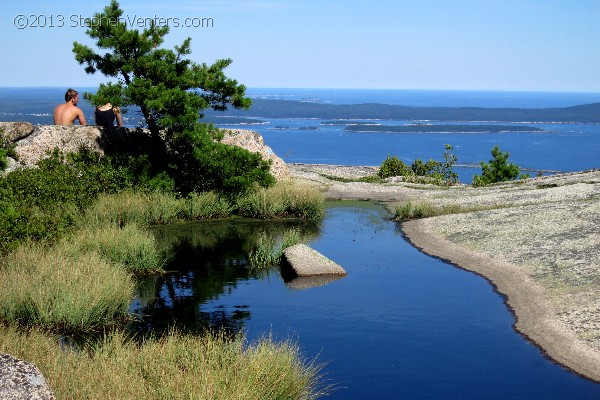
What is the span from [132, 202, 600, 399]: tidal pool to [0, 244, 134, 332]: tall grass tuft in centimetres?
91

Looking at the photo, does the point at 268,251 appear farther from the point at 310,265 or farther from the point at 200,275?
the point at 200,275

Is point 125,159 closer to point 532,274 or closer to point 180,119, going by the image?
point 180,119

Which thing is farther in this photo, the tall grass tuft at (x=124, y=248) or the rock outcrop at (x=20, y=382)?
the tall grass tuft at (x=124, y=248)

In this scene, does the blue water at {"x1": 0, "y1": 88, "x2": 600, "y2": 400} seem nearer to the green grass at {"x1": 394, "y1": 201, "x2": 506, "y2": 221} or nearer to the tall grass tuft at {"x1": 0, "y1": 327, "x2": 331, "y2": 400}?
the tall grass tuft at {"x1": 0, "y1": 327, "x2": 331, "y2": 400}

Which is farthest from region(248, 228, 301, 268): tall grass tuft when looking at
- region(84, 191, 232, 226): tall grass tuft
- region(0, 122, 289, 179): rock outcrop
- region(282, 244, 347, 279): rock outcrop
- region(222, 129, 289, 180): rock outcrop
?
region(222, 129, 289, 180): rock outcrop

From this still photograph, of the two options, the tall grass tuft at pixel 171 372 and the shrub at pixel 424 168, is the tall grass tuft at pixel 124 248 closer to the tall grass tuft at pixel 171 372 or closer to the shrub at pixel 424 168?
the tall grass tuft at pixel 171 372

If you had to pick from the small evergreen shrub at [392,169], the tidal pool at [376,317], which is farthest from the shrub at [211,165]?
the small evergreen shrub at [392,169]

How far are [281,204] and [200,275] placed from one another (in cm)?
931

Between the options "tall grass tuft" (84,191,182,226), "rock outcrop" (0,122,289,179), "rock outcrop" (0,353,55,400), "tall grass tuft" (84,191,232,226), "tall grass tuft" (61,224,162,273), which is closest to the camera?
"rock outcrop" (0,353,55,400)

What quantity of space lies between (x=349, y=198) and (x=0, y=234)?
65.2ft

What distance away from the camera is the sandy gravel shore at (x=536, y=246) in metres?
15.4

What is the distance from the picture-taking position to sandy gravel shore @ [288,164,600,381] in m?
15.4

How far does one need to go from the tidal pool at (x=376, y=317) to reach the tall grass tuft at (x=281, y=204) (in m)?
3.76

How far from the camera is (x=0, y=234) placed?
18.3 meters
